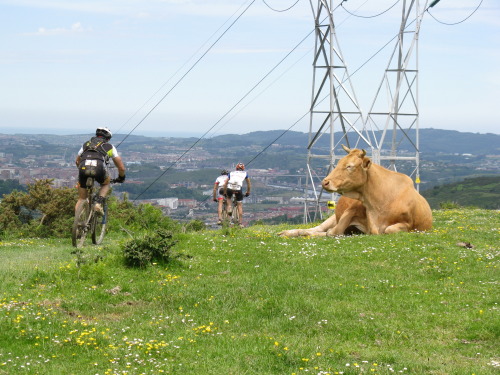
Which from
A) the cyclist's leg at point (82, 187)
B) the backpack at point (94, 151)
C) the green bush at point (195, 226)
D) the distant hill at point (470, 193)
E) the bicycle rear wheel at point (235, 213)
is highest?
the backpack at point (94, 151)

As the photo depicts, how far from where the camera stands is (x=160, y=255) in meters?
13.2

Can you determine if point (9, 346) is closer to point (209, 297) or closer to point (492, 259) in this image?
point (209, 297)

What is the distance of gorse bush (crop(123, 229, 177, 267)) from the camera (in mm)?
13000

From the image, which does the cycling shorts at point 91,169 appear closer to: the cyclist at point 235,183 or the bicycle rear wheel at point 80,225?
the bicycle rear wheel at point 80,225

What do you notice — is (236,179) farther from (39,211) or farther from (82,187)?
(82,187)

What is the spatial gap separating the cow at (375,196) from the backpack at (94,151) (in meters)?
4.83

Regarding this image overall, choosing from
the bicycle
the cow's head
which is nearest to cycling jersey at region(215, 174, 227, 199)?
the cow's head

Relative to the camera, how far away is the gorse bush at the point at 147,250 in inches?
512

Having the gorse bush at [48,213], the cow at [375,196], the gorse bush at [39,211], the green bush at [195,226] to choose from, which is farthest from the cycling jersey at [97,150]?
the green bush at [195,226]

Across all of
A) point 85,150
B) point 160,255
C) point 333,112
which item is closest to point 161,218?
point 85,150

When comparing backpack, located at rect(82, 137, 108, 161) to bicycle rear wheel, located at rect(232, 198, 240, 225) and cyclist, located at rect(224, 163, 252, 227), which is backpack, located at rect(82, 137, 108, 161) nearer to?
cyclist, located at rect(224, 163, 252, 227)

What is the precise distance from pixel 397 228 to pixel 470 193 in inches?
2403

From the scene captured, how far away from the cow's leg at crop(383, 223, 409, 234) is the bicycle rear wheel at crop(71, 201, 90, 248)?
643 centimetres

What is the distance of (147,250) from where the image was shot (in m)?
13.1
